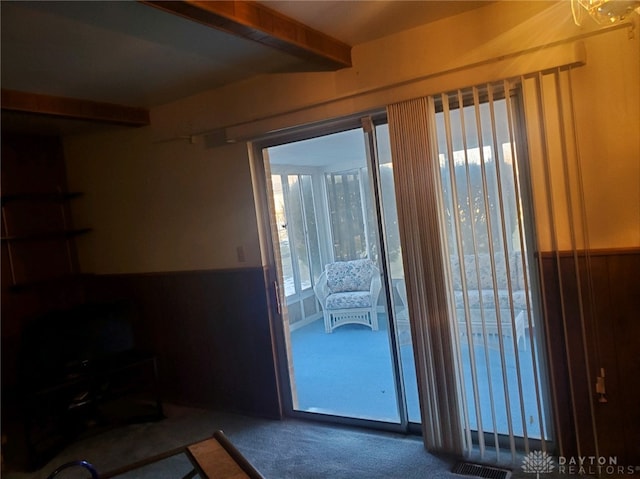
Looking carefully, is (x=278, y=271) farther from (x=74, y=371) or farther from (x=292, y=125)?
(x=74, y=371)

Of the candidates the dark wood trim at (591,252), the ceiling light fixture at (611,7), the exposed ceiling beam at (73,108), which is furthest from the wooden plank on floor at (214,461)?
the exposed ceiling beam at (73,108)

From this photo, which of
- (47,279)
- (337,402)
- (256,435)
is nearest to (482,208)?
(337,402)

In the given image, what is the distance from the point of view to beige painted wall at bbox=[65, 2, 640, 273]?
7.04 feet

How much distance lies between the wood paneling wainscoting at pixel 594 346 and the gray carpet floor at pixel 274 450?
0.34 m

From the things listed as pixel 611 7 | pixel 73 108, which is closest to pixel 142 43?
pixel 73 108

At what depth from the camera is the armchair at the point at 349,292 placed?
3.40 meters

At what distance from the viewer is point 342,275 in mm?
3535

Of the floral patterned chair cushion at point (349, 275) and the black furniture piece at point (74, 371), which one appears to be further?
the floral patterned chair cushion at point (349, 275)

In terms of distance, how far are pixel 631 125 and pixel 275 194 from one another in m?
2.16

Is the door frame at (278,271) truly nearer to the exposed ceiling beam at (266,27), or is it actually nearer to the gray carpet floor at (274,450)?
the gray carpet floor at (274,450)

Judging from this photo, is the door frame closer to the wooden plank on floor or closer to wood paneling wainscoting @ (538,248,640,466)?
wood paneling wainscoting @ (538,248,640,466)

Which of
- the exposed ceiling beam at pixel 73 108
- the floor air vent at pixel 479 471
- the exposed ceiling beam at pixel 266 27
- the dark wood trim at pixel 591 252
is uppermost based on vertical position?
the exposed ceiling beam at pixel 73 108

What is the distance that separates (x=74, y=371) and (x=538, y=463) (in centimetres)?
298

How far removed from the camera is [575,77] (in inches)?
86.0
